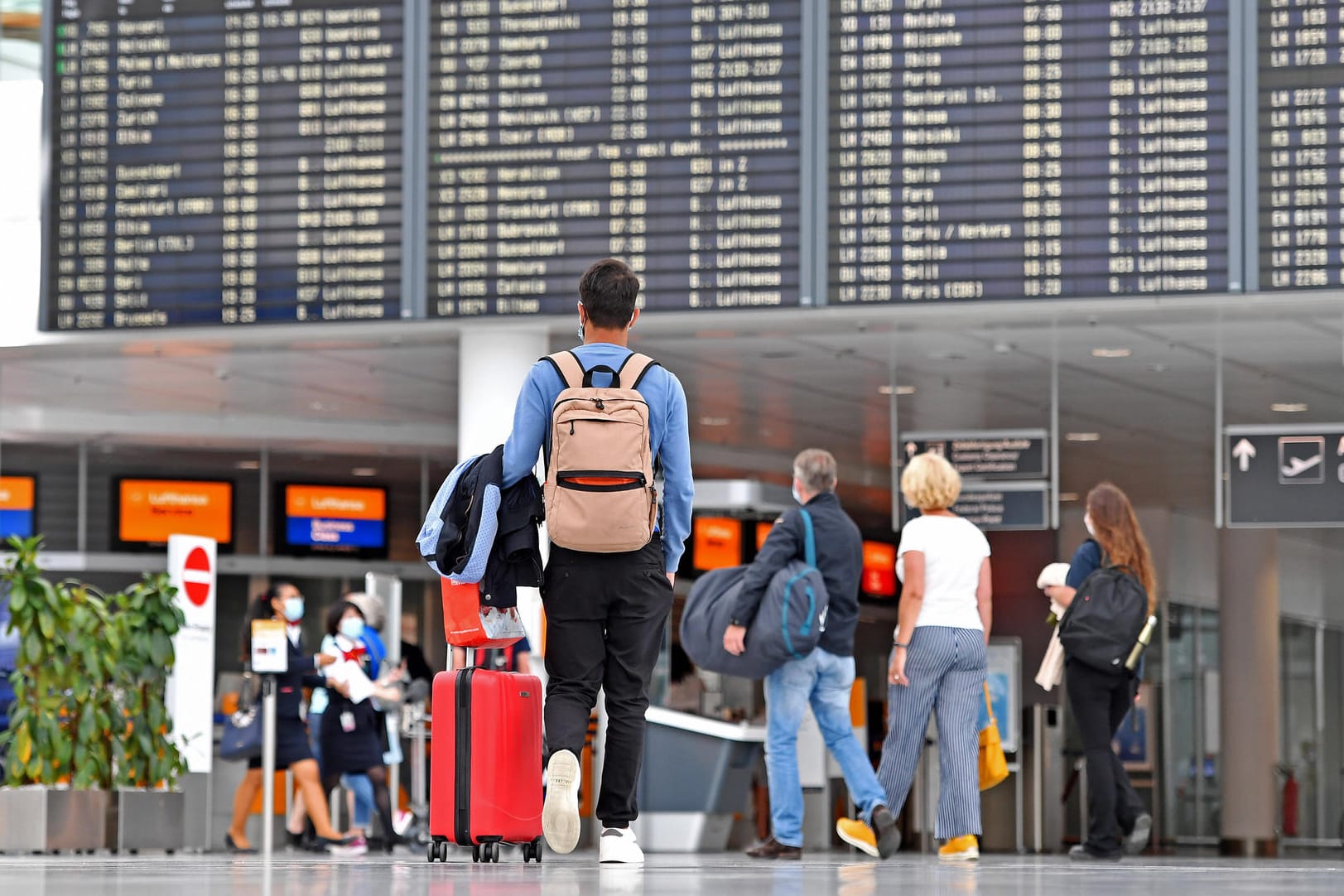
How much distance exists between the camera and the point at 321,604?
17.6 meters

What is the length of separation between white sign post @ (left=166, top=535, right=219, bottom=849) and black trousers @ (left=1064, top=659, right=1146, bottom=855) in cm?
584

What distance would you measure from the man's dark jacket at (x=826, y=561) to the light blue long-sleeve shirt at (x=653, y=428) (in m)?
2.49

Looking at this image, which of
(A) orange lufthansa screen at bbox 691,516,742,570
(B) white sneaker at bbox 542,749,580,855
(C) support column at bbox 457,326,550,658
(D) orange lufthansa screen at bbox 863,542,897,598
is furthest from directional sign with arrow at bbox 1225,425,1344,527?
(D) orange lufthansa screen at bbox 863,542,897,598

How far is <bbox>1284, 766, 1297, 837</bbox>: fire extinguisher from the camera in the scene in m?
22.0

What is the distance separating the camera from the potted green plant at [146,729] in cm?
1061

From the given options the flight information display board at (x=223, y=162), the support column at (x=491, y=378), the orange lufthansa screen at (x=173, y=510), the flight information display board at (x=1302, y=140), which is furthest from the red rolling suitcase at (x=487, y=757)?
the orange lufthansa screen at (x=173, y=510)

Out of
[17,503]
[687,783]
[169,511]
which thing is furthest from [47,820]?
[169,511]

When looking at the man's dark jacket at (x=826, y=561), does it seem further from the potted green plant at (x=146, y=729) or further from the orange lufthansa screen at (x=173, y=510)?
the orange lufthansa screen at (x=173, y=510)

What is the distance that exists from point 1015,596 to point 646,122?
10.1m

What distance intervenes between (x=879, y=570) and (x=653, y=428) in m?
14.0

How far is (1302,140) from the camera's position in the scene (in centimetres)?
900

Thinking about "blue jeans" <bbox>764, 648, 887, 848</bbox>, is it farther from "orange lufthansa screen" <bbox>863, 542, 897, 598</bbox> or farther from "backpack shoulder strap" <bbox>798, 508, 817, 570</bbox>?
"orange lufthansa screen" <bbox>863, 542, 897, 598</bbox>

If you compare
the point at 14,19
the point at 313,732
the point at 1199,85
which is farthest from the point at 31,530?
the point at 1199,85

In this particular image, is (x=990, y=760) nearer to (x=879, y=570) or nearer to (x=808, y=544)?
(x=808, y=544)
